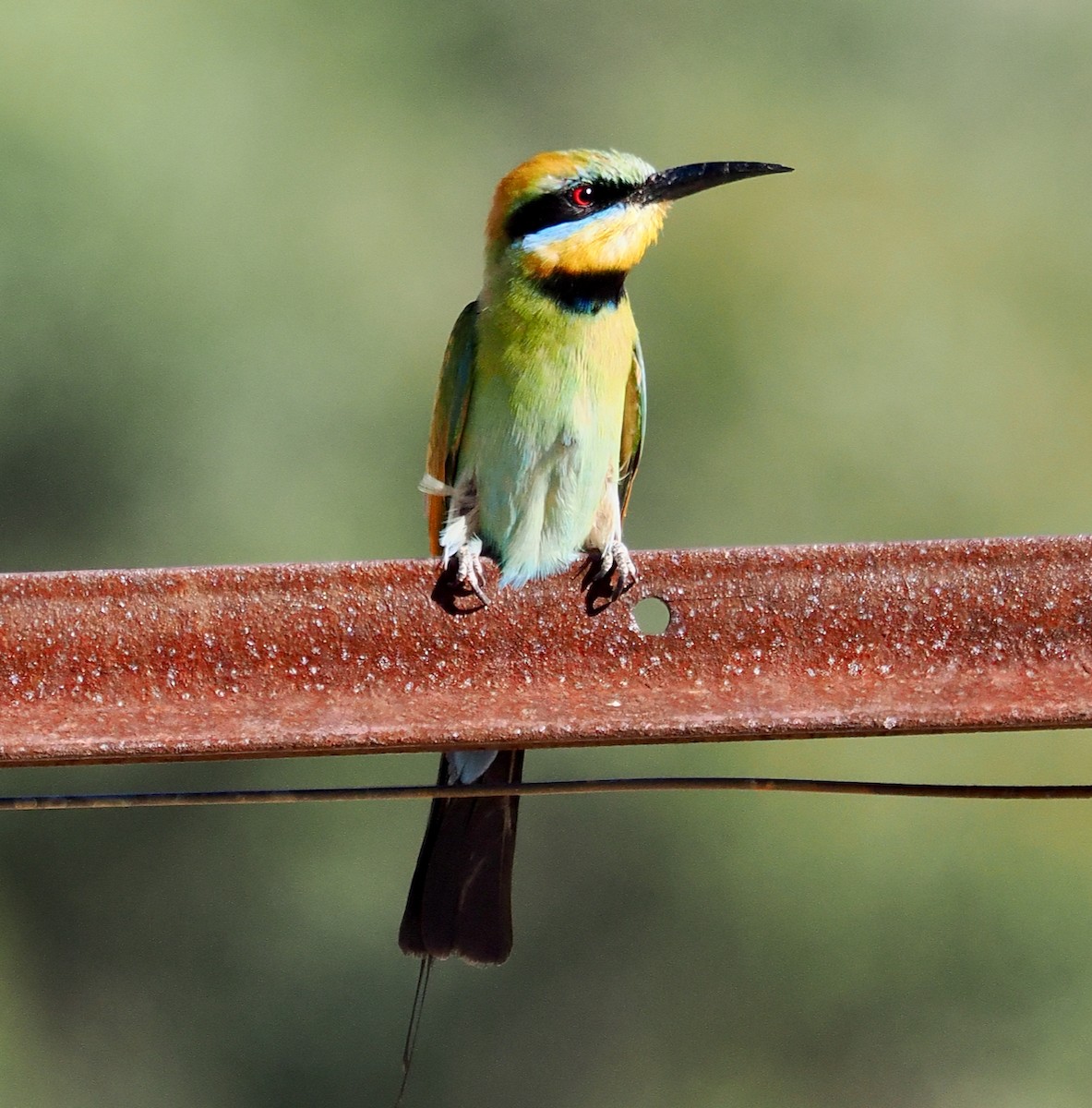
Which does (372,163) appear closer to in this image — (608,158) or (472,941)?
(608,158)

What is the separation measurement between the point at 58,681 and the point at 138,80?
644 centimetres

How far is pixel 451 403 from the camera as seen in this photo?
248cm

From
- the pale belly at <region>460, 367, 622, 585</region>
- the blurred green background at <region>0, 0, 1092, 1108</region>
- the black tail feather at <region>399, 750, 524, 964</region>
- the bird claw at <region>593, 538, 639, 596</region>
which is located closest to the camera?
the bird claw at <region>593, 538, 639, 596</region>

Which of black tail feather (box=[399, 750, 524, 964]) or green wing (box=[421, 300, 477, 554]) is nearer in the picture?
black tail feather (box=[399, 750, 524, 964])

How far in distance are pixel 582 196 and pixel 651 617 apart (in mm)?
1308

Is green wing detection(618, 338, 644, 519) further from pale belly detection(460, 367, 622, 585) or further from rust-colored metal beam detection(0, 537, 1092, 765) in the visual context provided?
rust-colored metal beam detection(0, 537, 1092, 765)

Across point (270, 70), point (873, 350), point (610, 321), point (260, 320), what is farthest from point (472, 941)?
point (270, 70)

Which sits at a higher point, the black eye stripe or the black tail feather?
the black eye stripe

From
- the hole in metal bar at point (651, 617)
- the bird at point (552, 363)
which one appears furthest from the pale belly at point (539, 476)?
the hole in metal bar at point (651, 617)

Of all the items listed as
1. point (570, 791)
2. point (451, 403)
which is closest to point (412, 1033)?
point (570, 791)

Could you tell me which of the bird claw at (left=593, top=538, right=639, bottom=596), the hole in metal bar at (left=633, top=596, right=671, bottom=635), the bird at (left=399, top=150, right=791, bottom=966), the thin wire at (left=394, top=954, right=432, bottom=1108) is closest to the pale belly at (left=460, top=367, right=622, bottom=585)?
the bird at (left=399, top=150, right=791, bottom=966)

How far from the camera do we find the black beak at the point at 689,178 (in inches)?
94.1

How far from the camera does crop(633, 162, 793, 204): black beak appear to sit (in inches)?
94.1

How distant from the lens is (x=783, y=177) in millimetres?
8141
